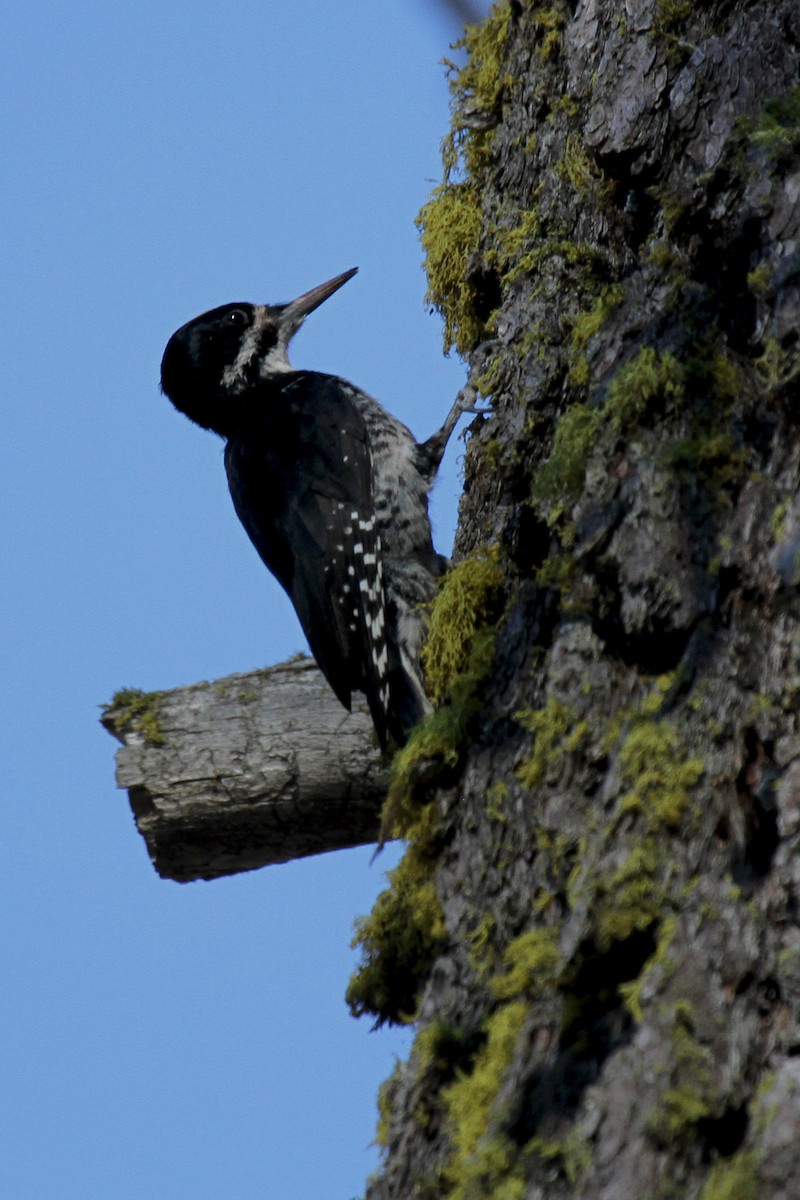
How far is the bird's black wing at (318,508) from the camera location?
14.6 feet

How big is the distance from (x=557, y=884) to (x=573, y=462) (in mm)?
724

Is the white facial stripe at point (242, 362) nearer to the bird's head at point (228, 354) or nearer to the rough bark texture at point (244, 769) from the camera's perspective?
the bird's head at point (228, 354)

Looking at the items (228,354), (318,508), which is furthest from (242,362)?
(318,508)

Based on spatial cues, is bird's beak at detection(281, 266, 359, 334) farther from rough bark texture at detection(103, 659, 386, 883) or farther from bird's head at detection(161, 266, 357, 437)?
rough bark texture at detection(103, 659, 386, 883)

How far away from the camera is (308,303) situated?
592cm

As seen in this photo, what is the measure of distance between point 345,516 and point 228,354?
136 centimetres

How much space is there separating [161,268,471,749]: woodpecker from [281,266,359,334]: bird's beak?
0.41 m

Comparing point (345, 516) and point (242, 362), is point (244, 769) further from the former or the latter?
point (242, 362)

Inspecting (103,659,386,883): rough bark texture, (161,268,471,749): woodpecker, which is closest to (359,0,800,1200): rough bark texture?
(103,659,386,883): rough bark texture

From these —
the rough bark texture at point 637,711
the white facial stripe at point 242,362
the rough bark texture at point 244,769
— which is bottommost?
the rough bark texture at point 637,711

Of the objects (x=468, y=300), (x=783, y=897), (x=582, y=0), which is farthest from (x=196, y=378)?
(x=783, y=897)

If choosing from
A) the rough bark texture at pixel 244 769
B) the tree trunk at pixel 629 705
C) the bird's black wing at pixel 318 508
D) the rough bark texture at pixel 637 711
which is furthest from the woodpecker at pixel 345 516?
the rough bark texture at pixel 637 711

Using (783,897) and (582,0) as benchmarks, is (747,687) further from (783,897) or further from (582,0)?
(582,0)

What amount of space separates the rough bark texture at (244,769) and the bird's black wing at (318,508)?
499mm
